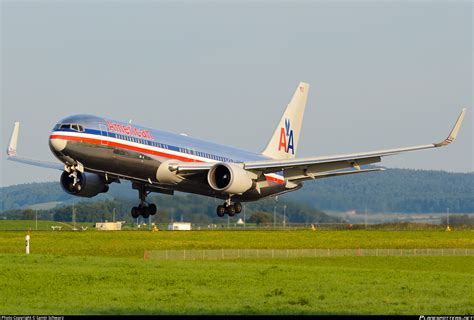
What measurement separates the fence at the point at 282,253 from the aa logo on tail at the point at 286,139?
1960 cm

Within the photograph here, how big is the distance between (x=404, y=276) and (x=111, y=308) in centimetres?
1348

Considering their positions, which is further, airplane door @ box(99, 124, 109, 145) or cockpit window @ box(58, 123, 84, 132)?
airplane door @ box(99, 124, 109, 145)

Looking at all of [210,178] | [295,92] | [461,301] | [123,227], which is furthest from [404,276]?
[123,227]

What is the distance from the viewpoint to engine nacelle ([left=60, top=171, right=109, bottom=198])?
188 ft

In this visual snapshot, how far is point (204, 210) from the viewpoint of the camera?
204 ft

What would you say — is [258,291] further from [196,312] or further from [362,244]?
[362,244]

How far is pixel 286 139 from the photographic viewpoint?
73688 millimetres

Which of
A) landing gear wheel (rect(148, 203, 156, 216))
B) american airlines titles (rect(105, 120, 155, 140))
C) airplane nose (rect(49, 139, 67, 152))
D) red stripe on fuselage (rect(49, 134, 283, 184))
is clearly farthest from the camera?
landing gear wheel (rect(148, 203, 156, 216))

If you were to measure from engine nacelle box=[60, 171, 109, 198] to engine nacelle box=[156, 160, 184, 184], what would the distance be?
4.45 metres

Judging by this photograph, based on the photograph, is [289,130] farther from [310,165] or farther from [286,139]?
[310,165]

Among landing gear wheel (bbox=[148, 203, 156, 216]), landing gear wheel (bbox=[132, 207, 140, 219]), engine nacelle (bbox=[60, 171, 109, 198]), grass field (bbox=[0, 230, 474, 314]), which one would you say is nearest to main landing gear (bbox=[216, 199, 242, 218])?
landing gear wheel (bbox=[148, 203, 156, 216])

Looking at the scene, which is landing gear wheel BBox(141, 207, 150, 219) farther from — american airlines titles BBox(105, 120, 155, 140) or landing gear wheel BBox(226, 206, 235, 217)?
american airlines titles BBox(105, 120, 155, 140)

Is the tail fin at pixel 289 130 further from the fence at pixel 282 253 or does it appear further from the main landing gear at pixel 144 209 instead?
the fence at pixel 282 253

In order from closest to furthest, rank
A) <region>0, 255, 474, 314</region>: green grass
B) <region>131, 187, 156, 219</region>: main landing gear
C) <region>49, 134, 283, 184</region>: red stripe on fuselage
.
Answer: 1. <region>0, 255, 474, 314</region>: green grass
2. <region>49, 134, 283, 184</region>: red stripe on fuselage
3. <region>131, 187, 156, 219</region>: main landing gear
